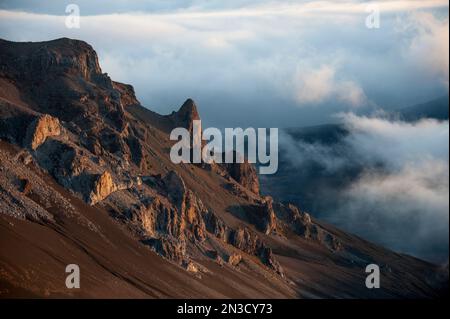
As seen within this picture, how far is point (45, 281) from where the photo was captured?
625 ft

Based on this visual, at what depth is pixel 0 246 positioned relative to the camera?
654 ft
